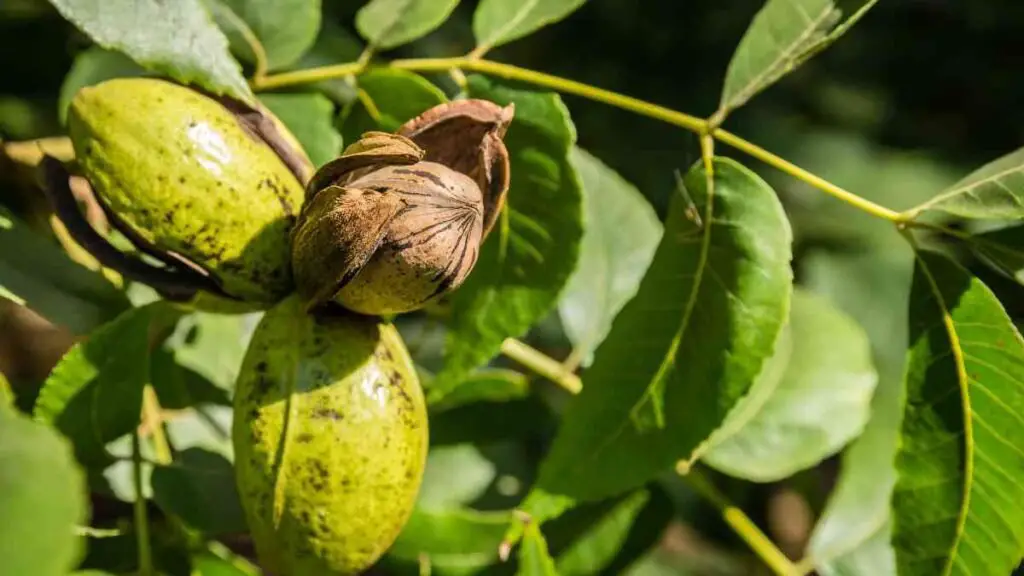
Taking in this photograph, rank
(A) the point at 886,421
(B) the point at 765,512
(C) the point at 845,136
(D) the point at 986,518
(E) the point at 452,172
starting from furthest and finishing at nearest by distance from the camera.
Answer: (C) the point at 845,136 → (B) the point at 765,512 → (A) the point at 886,421 → (D) the point at 986,518 → (E) the point at 452,172

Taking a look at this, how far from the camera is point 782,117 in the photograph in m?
2.86

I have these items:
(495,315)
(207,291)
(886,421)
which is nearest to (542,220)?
(495,315)

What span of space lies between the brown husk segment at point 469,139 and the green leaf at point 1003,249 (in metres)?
0.53

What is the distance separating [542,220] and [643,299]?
0.45 ft

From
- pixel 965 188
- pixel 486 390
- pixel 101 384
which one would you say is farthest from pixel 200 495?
pixel 965 188

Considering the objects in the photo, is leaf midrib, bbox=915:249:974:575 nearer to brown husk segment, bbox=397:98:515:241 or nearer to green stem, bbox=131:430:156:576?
brown husk segment, bbox=397:98:515:241

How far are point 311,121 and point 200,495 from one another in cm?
43

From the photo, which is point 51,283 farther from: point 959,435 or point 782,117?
point 782,117

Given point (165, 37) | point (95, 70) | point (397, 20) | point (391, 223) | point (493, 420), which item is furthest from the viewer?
point (493, 420)

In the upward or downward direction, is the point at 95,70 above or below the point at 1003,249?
below

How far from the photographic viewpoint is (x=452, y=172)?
0.92 m

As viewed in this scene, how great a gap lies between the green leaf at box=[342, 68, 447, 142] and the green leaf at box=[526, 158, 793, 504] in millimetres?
296

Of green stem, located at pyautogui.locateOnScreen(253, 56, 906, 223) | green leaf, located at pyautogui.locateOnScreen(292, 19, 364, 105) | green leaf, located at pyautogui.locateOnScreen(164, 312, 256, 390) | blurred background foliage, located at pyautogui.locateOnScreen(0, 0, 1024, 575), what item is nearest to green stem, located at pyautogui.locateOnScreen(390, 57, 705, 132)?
green stem, located at pyautogui.locateOnScreen(253, 56, 906, 223)

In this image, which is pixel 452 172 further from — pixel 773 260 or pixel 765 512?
pixel 765 512
